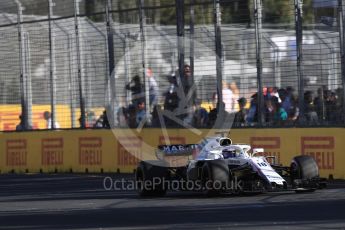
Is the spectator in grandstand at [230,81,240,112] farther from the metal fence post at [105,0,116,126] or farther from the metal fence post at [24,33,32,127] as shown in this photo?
the metal fence post at [24,33,32,127]

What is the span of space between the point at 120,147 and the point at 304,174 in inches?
348

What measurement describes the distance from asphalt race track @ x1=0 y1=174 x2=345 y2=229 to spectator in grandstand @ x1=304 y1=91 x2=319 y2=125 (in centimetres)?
224

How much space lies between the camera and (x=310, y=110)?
21188 mm

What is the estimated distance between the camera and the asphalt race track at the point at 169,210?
→ 41.5 ft

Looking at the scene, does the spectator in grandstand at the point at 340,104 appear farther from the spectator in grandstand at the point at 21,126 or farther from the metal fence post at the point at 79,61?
the spectator in grandstand at the point at 21,126

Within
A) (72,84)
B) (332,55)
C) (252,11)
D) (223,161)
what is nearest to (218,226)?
(223,161)

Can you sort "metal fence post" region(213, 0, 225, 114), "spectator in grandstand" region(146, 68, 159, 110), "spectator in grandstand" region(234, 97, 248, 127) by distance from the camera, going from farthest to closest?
"spectator in grandstand" region(146, 68, 159, 110) < "metal fence post" region(213, 0, 225, 114) < "spectator in grandstand" region(234, 97, 248, 127)

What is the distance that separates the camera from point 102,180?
22281 millimetres

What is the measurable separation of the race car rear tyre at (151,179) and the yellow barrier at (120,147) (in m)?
4.26

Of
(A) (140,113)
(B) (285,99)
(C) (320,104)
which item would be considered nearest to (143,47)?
(A) (140,113)

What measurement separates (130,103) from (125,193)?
7132mm

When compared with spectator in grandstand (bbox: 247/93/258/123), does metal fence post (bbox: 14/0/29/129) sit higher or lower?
higher

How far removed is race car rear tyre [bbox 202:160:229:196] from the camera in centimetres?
1611

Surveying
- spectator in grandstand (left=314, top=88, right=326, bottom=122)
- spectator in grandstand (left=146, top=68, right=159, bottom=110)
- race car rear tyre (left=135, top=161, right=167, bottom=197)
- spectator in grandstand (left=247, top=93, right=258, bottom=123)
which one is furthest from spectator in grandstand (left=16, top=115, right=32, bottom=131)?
race car rear tyre (left=135, top=161, right=167, bottom=197)
